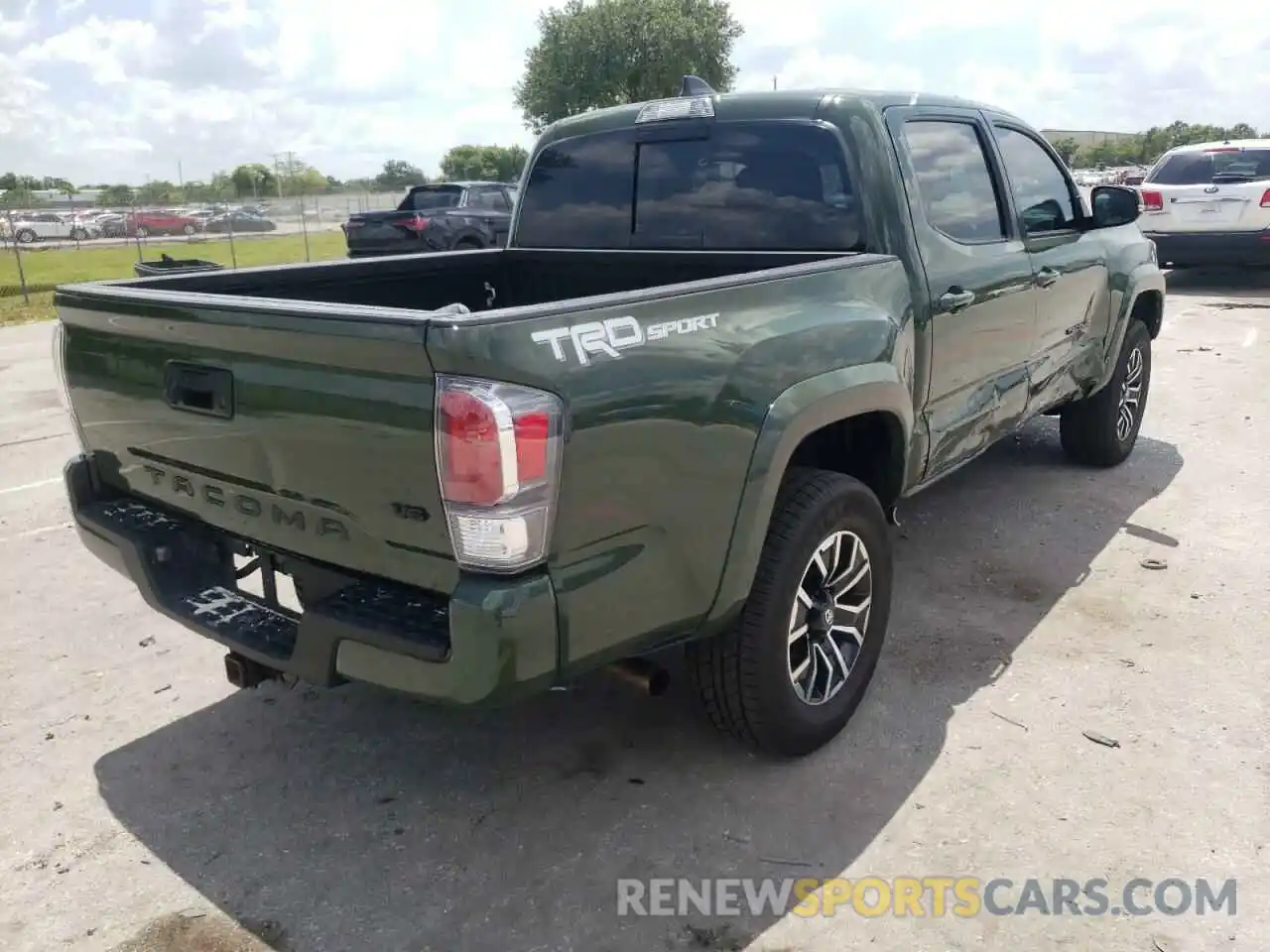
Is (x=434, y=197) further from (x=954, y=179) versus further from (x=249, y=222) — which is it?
(x=249, y=222)

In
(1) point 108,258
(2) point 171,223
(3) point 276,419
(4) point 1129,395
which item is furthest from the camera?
(2) point 171,223

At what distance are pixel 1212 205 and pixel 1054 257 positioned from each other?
30.2 feet

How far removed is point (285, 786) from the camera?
312cm

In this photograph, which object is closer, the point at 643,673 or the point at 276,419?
the point at 276,419

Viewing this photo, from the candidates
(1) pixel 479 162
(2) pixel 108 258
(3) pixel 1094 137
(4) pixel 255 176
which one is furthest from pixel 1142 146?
(2) pixel 108 258

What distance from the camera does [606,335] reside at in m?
2.36

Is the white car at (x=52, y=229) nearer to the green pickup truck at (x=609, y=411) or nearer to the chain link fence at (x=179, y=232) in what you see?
the chain link fence at (x=179, y=232)

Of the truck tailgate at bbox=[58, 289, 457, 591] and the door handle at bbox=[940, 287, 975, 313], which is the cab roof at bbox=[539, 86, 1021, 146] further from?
the truck tailgate at bbox=[58, 289, 457, 591]

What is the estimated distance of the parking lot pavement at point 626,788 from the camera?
2.55m

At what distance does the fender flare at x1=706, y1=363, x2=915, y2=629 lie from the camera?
8.88 ft

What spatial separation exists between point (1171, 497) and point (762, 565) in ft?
11.8

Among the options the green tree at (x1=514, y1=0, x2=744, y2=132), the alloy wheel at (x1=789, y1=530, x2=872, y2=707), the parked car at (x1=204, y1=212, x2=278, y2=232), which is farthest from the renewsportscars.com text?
the green tree at (x1=514, y1=0, x2=744, y2=132)

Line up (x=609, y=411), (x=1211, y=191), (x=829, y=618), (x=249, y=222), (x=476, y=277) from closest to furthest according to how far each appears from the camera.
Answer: (x=609, y=411) < (x=829, y=618) < (x=476, y=277) < (x=1211, y=191) < (x=249, y=222)

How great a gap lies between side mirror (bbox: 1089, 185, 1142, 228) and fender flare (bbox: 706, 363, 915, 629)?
262cm
